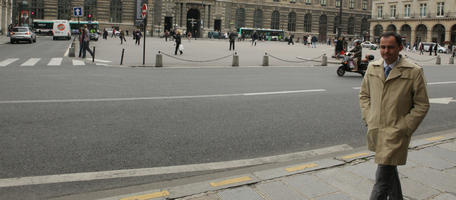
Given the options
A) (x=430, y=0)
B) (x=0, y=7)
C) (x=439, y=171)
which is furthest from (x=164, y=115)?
(x=430, y=0)

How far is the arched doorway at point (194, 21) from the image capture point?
244ft

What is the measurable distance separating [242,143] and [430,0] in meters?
71.1

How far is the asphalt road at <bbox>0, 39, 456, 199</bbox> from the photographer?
5406mm

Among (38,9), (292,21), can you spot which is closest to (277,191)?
(38,9)

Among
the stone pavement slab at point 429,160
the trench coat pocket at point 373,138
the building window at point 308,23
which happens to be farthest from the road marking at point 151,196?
the building window at point 308,23

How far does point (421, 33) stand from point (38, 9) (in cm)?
6247

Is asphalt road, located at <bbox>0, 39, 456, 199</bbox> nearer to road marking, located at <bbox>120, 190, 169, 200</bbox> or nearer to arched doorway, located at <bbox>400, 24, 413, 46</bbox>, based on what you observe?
road marking, located at <bbox>120, 190, 169, 200</bbox>

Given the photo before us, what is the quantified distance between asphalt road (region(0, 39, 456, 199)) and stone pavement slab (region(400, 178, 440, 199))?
189 cm

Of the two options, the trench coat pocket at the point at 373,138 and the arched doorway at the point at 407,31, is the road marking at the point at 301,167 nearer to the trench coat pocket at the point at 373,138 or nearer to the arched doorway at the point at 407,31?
the trench coat pocket at the point at 373,138

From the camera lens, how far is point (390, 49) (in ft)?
11.1

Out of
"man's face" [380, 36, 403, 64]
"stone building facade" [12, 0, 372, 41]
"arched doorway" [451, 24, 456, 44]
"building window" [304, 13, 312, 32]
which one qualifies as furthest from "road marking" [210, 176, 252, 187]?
"building window" [304, 13, 312, 32]

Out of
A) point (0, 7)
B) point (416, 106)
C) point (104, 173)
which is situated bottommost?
point (104, 173)

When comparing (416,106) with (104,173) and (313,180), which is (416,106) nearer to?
(313,180)

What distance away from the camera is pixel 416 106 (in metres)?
3.34
